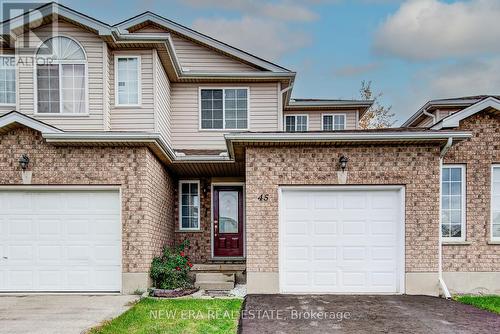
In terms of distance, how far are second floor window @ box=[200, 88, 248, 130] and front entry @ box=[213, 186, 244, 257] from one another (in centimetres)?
200

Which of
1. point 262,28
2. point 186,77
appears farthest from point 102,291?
point 262,28

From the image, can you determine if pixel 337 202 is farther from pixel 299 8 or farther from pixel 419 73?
pixel 419 73

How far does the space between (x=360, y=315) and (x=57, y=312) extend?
5343mm

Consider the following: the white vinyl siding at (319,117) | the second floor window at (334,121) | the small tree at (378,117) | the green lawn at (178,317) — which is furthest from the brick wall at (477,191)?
the small tree at (378,117)

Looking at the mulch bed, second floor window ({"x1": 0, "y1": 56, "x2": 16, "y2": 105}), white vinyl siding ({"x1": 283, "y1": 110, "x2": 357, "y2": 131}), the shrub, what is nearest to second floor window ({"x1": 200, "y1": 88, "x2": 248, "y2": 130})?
white vinyl siding ({"x1": 283, "y1": 110, "x2": 357, "y2": 131})

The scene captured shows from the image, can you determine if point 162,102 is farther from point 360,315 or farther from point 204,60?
point 360,315

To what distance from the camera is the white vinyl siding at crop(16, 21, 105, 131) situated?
10906mm

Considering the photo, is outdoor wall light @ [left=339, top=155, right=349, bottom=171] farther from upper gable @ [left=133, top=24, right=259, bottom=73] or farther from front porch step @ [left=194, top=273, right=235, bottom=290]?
upper gable @ [left=133, top=24, right=259, bottom=73]

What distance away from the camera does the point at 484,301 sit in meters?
8.89

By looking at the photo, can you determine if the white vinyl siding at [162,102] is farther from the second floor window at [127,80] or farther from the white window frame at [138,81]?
the second floor window at [127,80]

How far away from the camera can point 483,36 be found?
21125 mm

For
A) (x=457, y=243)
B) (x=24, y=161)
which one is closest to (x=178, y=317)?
(x=24, y=161)

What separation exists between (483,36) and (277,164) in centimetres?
1749

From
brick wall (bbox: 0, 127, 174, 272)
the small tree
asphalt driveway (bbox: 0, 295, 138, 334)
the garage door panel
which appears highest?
the small tree
